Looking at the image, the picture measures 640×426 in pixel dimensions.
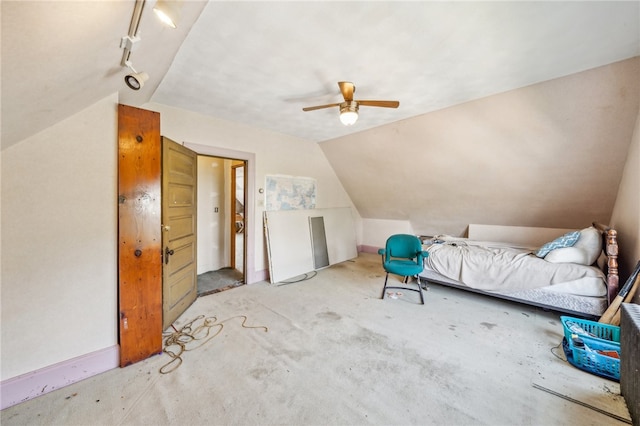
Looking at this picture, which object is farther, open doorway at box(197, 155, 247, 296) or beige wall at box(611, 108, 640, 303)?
open doorway at box(197, 155, 247, 296)

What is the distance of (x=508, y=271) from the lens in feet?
9.75

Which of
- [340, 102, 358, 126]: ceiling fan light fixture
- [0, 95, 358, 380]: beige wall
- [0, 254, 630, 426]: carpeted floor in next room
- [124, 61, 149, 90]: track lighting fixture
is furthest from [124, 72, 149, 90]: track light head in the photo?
[0, 254, 630, 426]: carpeted floor in next room

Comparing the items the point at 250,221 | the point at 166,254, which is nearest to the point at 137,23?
the point at 166,254

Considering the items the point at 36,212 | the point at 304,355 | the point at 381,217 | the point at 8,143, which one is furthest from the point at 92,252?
the point at 381,217

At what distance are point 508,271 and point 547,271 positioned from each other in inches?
13.9

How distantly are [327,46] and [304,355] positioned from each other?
2.57 m

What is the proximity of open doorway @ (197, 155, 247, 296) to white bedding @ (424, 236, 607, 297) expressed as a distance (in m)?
3.10

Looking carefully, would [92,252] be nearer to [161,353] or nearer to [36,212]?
[36,212]

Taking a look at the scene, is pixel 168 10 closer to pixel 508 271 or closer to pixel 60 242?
pixel 60 242

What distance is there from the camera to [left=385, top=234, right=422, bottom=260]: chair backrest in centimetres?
364

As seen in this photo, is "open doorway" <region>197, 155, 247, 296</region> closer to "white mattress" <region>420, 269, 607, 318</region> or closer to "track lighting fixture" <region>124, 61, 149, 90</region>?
"track lighting fixture" <region>124, 61, 149, 90</region>

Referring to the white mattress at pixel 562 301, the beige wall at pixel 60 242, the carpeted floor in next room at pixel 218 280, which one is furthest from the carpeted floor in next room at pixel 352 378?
the carpeted floor in next room at pixel 218 280

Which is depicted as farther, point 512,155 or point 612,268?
point 512,155

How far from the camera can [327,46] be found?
191 cm
